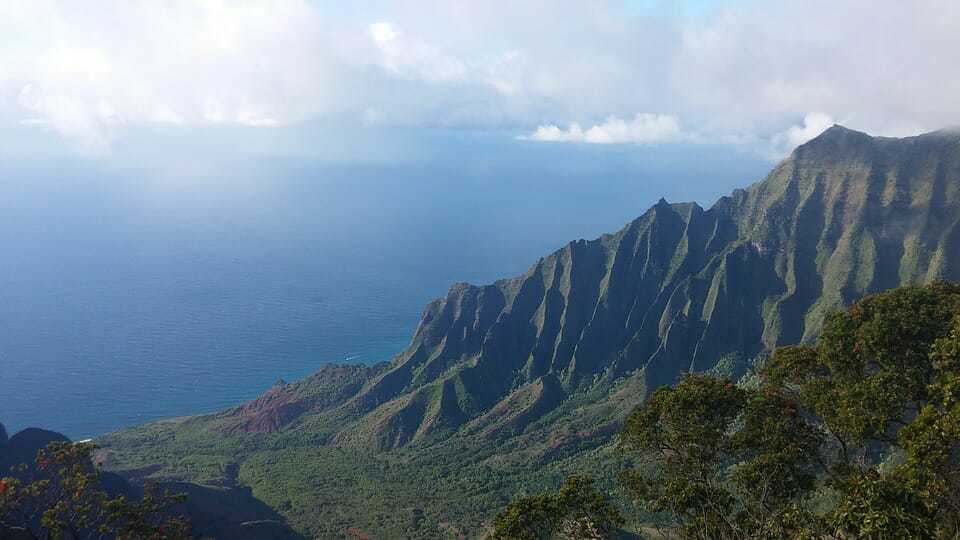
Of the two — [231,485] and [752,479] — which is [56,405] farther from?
[752,479]

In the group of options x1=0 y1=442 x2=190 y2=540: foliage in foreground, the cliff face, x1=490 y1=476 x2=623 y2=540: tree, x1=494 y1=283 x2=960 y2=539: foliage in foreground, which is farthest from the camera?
the cliff face

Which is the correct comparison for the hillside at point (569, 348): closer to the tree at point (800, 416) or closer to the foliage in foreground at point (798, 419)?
the foliage in foreground at point (798, 419)

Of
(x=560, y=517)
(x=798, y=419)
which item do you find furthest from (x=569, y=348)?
(x=560, y=517)

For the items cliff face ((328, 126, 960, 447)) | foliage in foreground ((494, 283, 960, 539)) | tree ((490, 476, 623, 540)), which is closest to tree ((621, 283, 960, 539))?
foliage in foreground ((494, 283, 960, 539))

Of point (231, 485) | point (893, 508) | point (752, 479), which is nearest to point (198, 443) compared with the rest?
point (231, 485)

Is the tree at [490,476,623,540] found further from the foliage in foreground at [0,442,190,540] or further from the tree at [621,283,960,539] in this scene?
the foliage in foreground at [0,442,190,540]
